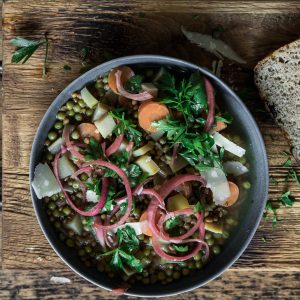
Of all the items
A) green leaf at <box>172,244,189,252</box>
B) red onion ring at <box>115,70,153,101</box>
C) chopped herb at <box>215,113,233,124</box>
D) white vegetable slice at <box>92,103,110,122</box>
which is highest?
red onion ring at <box>115,70,153,101</box>

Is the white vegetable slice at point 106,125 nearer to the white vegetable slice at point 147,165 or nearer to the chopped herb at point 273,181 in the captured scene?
the white vegetable slice at point 147,165

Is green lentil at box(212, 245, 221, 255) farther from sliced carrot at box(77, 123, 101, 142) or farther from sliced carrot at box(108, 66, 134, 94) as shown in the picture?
sliced carrot at box(108, 66, 134, 94)

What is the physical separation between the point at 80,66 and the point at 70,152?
59 centimetres

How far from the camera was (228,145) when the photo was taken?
3629mm

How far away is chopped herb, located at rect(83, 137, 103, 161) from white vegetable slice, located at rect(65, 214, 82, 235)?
453 millimetres

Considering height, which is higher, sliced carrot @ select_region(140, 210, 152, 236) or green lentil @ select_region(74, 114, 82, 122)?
green lentil @ select_region(74, 114, 82, 122)

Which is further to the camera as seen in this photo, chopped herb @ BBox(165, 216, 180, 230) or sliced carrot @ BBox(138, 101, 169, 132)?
chopped herb @ BBox(165, 216, 180, 230)

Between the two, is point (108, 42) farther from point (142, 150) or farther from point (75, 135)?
point (142, 150)

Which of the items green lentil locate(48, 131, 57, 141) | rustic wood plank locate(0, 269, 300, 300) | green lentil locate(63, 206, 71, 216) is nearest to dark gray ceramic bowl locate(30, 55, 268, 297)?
green lentil locate(48, 131, 57, 141)

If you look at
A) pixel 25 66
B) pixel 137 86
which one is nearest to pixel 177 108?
pixel 137 86

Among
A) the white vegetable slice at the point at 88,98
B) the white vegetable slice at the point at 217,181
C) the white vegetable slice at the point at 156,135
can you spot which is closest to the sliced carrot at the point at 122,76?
the white vegetable slice at the point at 88,98

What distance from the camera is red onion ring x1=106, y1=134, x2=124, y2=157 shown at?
3.56m

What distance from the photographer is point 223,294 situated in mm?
4094

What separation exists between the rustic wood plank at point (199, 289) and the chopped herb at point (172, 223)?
69 centimetres
